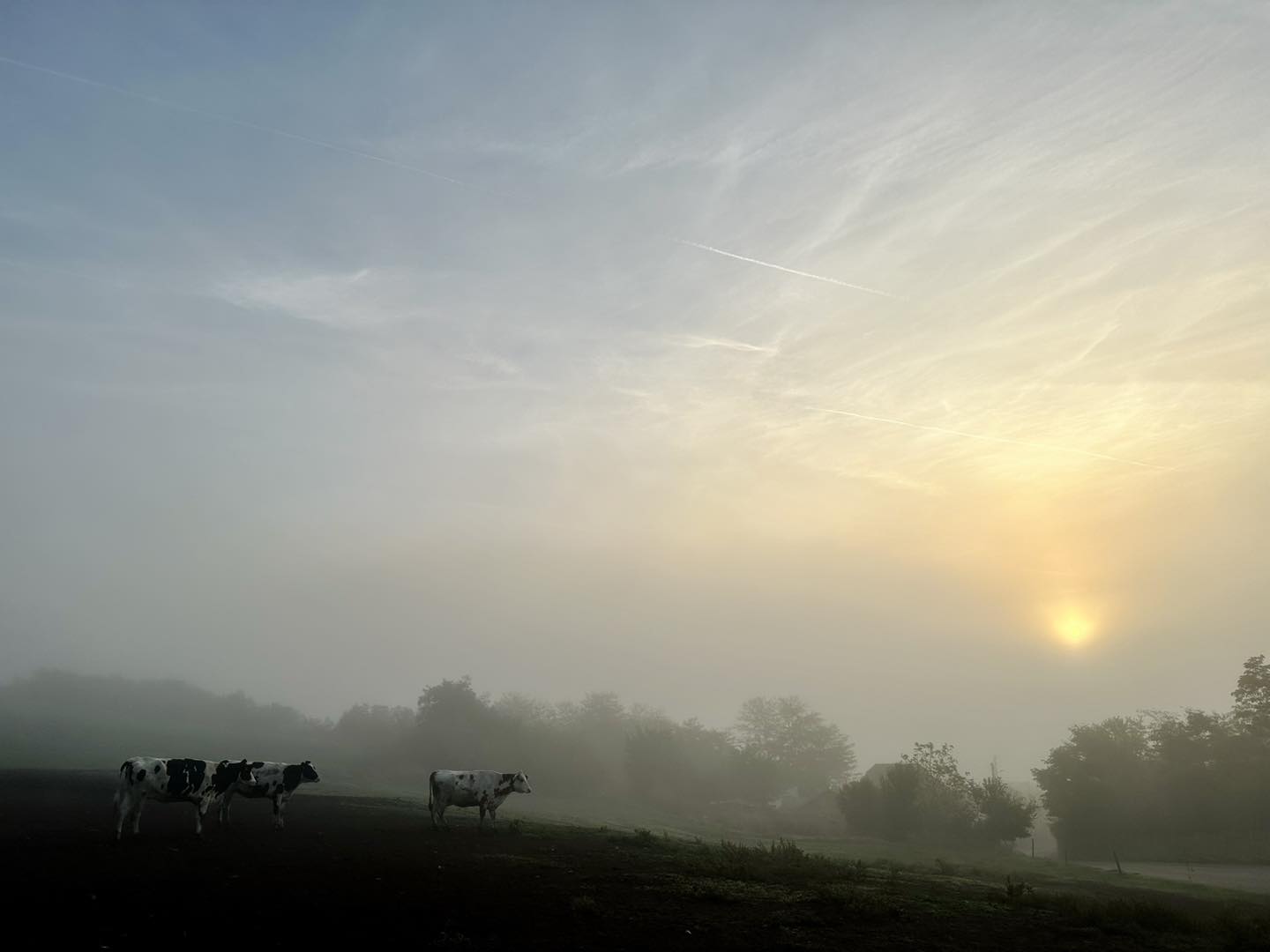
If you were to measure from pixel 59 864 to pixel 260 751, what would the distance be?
81692mm

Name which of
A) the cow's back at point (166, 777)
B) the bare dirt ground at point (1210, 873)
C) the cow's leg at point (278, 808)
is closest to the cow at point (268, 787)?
the cow's leg at point (278, 808)

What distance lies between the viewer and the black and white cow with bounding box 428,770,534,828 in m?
33.0

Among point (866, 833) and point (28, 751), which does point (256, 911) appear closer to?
point (866, 833)

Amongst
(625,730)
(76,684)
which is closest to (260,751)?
(625,730)

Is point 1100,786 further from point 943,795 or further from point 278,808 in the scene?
point 278,808

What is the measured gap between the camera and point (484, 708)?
97500 mm

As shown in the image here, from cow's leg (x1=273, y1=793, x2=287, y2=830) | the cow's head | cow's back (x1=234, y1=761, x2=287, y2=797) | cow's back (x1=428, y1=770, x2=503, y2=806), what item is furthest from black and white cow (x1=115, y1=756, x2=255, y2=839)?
cow's back (x1=428, y1=770, x2=503, y2=806)

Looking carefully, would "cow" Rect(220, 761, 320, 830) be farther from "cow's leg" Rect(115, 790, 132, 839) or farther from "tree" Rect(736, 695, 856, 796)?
"tree" Rect(736, 695, 856, 796)

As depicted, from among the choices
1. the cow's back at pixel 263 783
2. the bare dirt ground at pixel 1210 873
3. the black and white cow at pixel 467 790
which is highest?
the cow's back at pixel 263 783

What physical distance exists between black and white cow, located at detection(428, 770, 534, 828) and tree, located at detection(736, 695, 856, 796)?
256 ft

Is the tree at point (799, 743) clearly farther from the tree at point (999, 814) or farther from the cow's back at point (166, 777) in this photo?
the cow's back at point (166, 777)

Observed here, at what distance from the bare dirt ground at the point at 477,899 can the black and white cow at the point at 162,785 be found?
3.07ft

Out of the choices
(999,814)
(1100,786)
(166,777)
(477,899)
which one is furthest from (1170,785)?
(166,777)

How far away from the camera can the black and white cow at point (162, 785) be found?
22.2 meters
